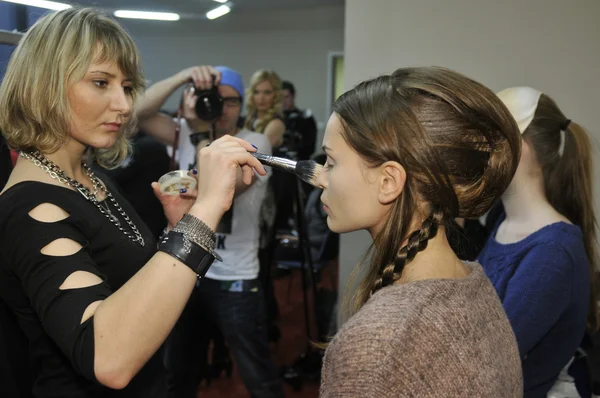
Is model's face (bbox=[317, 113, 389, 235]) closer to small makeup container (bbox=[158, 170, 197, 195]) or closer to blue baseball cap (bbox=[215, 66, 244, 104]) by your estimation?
small makeup container (bbox=[158, 170, 197, 195])

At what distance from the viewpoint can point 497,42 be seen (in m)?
2.06

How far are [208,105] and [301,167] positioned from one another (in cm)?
95

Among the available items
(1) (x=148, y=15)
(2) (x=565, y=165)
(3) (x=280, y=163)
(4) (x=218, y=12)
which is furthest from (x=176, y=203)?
(4) (x=218, y=12)

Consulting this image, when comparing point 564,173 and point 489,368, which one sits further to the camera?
point 564,173

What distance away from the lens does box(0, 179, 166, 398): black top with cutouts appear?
28.0 inches

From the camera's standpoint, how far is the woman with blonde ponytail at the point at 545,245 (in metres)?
1.02

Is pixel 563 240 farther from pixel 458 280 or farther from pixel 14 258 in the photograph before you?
pixel 14 258

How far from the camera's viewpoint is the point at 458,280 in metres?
0.64

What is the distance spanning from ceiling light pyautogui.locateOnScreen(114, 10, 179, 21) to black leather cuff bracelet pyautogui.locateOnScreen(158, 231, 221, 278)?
10.4ft

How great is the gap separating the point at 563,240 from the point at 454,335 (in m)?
0.62

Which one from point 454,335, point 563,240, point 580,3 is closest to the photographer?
point 454,335

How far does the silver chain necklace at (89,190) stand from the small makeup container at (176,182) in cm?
10

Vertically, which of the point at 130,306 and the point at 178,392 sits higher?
the point at 130,306

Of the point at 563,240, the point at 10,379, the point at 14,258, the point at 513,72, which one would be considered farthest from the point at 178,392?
the point at 513,72
